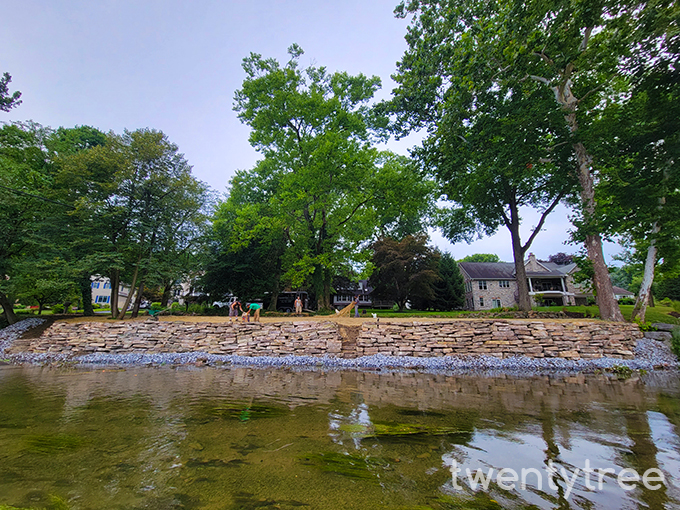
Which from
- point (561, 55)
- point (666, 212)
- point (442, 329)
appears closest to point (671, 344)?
point (666, 212)

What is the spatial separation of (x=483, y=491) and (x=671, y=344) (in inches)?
544

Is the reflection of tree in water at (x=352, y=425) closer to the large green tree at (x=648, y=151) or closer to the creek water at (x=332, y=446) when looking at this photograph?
the creek water at (x=332, y=446)

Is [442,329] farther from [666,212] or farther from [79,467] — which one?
[79,467]

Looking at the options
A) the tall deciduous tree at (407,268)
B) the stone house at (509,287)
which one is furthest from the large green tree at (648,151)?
the stone house at (509,287)

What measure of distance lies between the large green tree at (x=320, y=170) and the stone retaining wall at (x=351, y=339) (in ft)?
22.4

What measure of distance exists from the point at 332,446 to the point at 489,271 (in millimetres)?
41799

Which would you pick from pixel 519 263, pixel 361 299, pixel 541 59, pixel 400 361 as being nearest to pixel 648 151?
pixel 541 59

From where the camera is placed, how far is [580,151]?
14.6 metres

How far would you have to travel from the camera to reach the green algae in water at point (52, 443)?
3.63 m

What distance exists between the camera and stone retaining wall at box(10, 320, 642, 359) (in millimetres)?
11641

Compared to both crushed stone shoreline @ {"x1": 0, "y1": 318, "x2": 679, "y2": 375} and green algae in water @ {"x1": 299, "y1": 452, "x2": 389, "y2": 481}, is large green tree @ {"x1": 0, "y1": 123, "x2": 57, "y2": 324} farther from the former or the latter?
green algae in water @ {"x1": 299, "y1": 452, "x2": 389, "y2": 481}

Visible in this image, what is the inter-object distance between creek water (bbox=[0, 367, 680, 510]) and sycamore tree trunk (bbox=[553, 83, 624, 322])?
7.61 metres

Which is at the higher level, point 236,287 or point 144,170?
point 144,170

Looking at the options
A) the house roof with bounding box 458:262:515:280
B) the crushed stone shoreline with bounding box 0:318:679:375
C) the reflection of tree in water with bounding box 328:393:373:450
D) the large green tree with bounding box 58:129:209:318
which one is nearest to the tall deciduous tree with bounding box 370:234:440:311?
the house roof with bounding box 458:262:515:280
